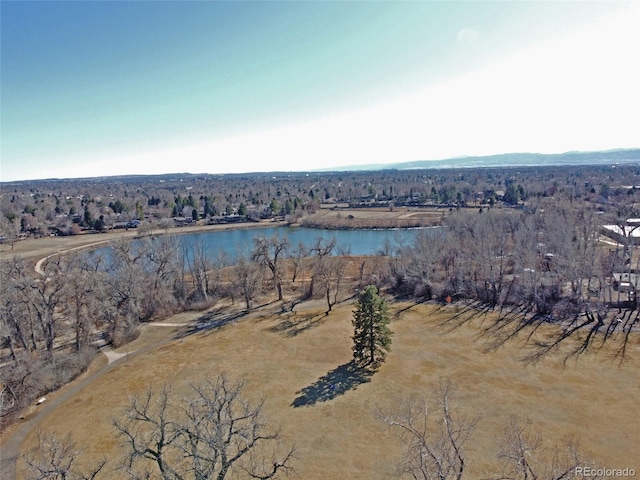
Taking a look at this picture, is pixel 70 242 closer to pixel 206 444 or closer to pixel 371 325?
pixel 371 325

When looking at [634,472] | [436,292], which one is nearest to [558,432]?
[634,472]

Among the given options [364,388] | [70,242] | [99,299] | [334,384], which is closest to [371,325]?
[364,388]

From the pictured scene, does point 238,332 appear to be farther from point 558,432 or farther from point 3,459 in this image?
point 558,432

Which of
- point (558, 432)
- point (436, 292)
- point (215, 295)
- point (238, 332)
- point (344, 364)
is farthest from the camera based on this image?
point (215, 295)

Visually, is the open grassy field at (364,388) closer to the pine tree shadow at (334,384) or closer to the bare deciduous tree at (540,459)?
the pine tree shadow at (334,384)

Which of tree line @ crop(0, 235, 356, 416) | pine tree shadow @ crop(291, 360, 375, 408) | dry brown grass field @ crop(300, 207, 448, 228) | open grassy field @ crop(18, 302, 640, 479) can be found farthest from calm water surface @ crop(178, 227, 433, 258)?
pine tree shadow @ crop(291, 360, 375, 408)

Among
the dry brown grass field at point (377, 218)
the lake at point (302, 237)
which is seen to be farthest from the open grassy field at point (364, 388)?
the dry brown grass field at point (377, 218)

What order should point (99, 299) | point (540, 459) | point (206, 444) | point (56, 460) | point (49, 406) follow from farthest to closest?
1. point (99, 299)
2. point (49, 406)
3. point (540, 459)
4. point (206, 444)
5. point (56, 460)
